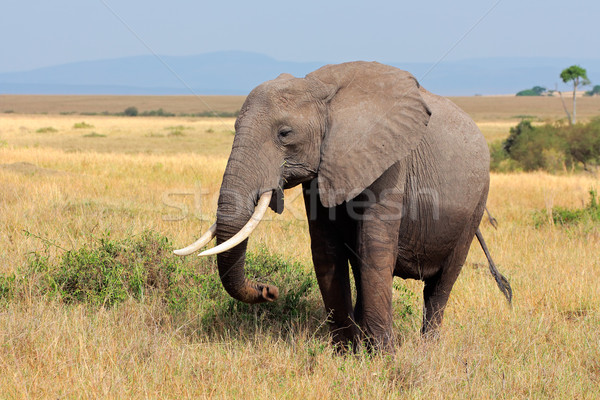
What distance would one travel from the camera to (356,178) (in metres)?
4.08

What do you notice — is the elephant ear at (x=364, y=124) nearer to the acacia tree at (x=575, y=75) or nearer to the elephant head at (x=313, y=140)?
the elephant head at (x=313, y=140)

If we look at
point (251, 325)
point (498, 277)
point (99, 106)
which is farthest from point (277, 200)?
point (99, 106)

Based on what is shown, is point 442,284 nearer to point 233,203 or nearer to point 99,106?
point 233,203

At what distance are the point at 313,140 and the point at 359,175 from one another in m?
0.37

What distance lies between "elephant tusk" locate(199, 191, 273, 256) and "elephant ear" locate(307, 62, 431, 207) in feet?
1.35

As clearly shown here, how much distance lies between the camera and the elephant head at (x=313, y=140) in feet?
12.8

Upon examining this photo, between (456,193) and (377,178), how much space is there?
2.83 feet

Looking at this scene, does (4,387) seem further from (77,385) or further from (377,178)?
(377,178)

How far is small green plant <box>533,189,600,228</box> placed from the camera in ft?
31.4

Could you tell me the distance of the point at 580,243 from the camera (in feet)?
26.4

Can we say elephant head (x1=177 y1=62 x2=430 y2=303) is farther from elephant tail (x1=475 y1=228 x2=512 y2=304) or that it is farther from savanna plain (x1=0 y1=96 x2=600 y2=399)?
elephant tail (x1=475 y1=228 x2=512 y2=304)

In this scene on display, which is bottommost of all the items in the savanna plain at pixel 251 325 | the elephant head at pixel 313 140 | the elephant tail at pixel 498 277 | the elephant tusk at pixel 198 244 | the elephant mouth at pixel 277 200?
the savanna plain at pixel 251 325

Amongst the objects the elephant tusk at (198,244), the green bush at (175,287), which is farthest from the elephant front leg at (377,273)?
the elephant tusk at (198,244)

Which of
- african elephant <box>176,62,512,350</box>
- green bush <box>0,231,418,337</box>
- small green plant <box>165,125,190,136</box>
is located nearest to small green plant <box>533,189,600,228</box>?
green bush <box>0,231,418,337</box>
